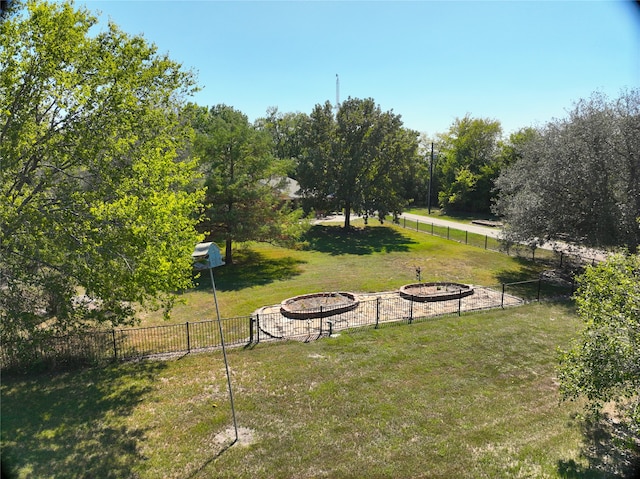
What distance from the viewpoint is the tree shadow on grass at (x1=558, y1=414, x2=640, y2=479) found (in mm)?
7105

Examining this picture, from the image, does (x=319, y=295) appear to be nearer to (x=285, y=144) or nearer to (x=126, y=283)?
(x=126, y=283)

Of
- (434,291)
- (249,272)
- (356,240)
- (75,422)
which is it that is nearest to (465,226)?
(356,240)

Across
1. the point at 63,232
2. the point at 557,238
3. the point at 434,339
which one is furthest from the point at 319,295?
the point at 557,238

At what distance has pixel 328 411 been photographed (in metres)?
9.00

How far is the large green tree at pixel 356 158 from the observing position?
3531 centimetres

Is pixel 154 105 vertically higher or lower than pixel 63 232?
higher

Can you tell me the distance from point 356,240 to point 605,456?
26.7 meters

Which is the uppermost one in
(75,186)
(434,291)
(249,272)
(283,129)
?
(283,129)

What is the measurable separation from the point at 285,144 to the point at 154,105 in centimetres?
5688

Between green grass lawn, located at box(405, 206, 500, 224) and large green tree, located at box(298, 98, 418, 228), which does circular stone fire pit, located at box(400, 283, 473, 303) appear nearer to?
large green tree, located at box(298, 98, 418, 228)

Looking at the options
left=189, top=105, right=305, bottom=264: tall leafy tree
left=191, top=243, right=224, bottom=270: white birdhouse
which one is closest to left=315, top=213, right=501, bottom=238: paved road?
left=189, top=105, right=305, bottom=264: tall leafy tree

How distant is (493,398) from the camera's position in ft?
31.6

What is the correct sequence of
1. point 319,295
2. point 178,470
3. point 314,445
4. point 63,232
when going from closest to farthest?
point 178,470, point 314,445, point 63,232, point 319,295

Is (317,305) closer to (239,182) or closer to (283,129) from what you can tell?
(239,182)
